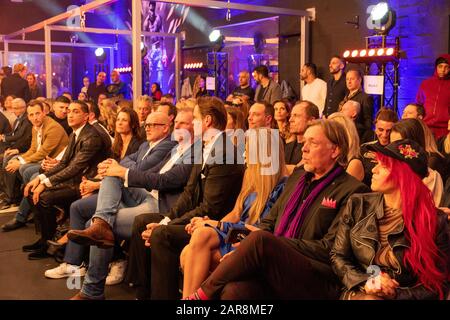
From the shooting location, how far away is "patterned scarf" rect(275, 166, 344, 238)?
2691 mm

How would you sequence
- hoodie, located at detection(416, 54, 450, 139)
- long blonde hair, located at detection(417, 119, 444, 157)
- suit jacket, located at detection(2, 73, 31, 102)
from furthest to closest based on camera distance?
1. suit jacket, located at detection(2, 73, 31, 102)
2. hoodie, located at detection(416, 54, 450, 139)
3. long blonde hair, located at detection(417, 119, 444, 157)

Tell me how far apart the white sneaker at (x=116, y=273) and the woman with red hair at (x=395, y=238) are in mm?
2050

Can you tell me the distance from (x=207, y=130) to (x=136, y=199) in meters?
0.86

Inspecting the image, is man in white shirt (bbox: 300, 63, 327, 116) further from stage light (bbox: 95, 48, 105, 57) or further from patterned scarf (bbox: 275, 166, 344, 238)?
stage light (bbox: 95, 48, 105, 57)

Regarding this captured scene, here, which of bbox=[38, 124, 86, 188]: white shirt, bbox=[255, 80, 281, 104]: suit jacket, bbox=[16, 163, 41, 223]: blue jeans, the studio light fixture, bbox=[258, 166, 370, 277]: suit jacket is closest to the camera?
bbox=[258, 166, 370, 277]: suit jacket

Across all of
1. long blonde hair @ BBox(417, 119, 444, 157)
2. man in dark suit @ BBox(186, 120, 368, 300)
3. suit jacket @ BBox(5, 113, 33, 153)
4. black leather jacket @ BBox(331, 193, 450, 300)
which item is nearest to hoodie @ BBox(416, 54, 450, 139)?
long blonde hair @ BBox(417, 119, 444, 157)

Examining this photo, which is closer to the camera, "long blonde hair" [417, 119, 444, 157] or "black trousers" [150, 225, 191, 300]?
"black trousers" [150, 225, 191, 300]

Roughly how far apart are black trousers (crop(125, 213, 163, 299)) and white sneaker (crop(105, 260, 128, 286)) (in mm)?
359

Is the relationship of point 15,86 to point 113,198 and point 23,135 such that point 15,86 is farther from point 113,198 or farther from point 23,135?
point 113,198

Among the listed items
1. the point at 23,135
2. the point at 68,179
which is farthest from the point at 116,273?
the point at 23,135

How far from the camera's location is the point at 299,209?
2.72 meters

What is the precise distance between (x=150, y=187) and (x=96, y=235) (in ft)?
1.54

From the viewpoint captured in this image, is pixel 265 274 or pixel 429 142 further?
pixel 429 142

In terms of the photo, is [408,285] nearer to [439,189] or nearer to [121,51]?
[439,189]
